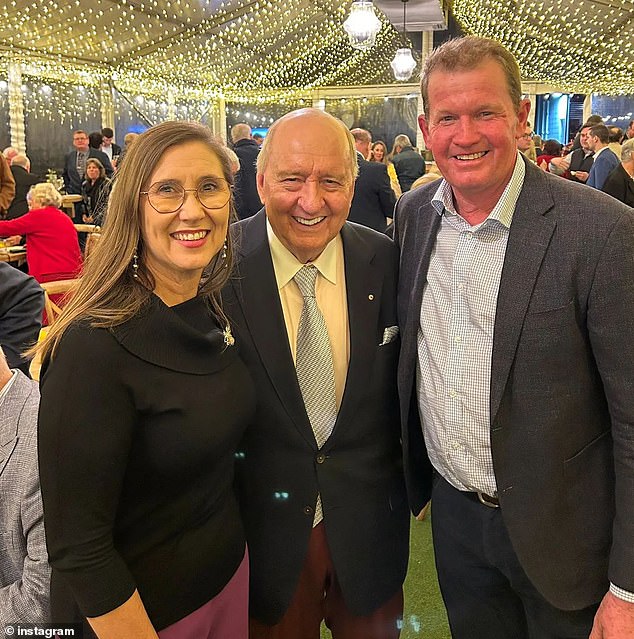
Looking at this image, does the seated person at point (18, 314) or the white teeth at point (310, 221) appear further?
the seated person at point (18, 314)

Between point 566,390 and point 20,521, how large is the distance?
1.14 m

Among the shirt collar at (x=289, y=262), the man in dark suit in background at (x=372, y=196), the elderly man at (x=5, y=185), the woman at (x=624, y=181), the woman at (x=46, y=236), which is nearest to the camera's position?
the shirt collar at (x=289, y=262)

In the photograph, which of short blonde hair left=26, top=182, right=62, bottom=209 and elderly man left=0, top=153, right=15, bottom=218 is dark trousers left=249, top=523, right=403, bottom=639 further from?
short blonde hair left=26, top=182, right=62, bottom=209

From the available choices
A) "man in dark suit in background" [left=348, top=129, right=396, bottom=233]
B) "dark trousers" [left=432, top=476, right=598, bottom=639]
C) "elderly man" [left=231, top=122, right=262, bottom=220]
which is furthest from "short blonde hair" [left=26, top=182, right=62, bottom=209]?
"dark trousers" [left=432, top=476, right=598, bottom=639]

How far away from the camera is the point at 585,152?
6.68 metres

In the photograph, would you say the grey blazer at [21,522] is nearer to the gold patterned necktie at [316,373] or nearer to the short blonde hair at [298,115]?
the gold patterned necktie at [316,373]

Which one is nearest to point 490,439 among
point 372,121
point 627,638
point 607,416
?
point 607,416

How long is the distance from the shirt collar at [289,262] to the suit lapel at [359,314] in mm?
41

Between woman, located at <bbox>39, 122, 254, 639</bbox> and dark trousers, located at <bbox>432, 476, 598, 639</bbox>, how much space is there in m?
0.58

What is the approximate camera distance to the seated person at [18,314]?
2400mm

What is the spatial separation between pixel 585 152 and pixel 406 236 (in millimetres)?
5844

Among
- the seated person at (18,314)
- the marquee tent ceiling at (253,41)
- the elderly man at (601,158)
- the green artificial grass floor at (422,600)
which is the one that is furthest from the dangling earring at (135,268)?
the marquee tent ceiling at (253,41)

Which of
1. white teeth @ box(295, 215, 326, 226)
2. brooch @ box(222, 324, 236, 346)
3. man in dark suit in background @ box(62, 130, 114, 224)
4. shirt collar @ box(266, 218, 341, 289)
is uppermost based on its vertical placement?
man in dark suit in background @ box(62, 130, 114, 224)

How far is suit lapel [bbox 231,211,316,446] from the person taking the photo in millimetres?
1495
